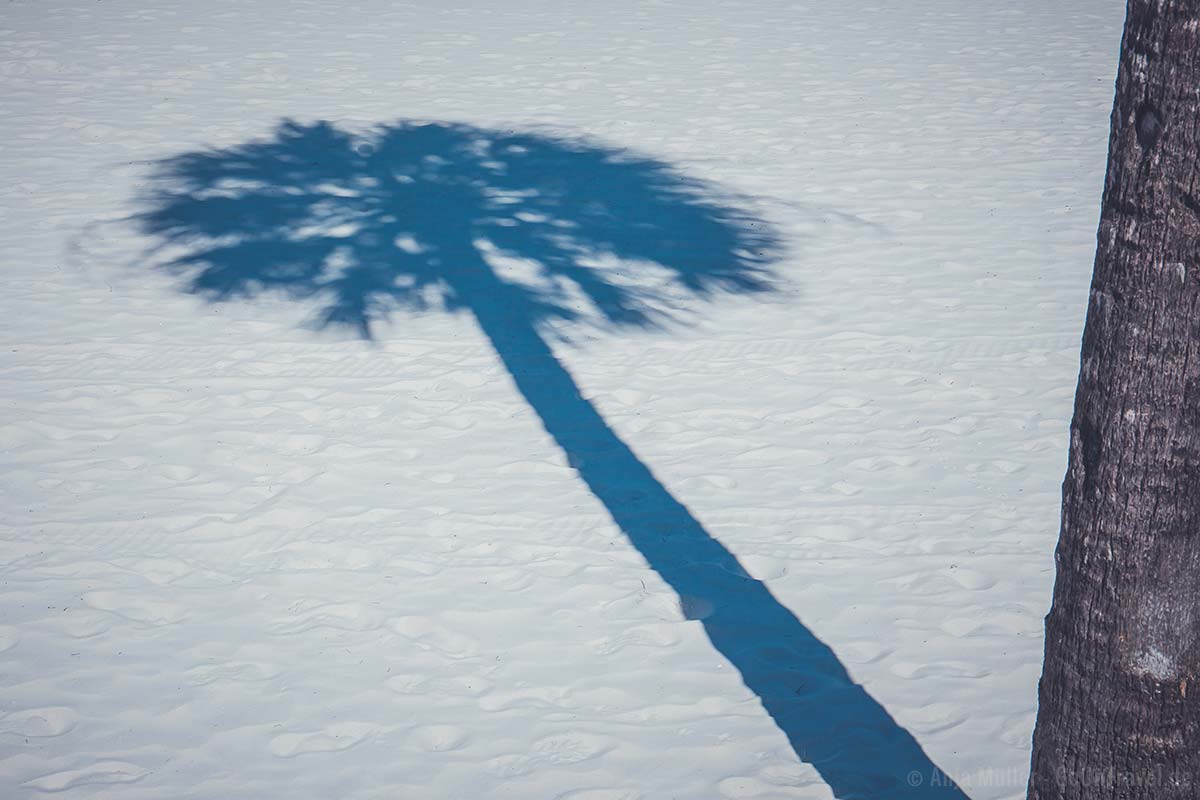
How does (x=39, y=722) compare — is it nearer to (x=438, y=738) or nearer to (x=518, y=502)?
(x=438, y=738)

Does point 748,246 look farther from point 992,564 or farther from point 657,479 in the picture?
point 992,564

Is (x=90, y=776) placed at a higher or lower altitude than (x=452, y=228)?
lower

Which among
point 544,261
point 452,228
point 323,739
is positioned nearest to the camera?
point 323,739

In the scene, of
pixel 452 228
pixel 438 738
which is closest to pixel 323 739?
pixel 438 738

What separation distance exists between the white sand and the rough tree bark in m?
1.31

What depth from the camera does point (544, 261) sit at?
762cm

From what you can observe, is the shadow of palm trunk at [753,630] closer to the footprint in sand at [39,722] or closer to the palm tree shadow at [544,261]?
the palm tree shadow at [544,261]

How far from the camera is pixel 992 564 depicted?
4.54 meters

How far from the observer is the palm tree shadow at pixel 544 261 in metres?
3.90

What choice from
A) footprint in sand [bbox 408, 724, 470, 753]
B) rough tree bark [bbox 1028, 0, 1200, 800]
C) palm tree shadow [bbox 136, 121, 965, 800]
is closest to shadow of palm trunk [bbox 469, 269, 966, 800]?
palm tree shadow [bbox 136, 121, 965, 800]

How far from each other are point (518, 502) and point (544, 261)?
9.96 feet

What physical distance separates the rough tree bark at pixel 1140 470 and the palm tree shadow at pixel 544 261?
50.8 inches

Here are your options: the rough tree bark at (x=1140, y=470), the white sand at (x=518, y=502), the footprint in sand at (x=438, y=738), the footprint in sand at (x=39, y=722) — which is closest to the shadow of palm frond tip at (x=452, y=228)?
the white sand at (x=518, y=502)

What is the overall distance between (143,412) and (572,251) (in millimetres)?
3292
